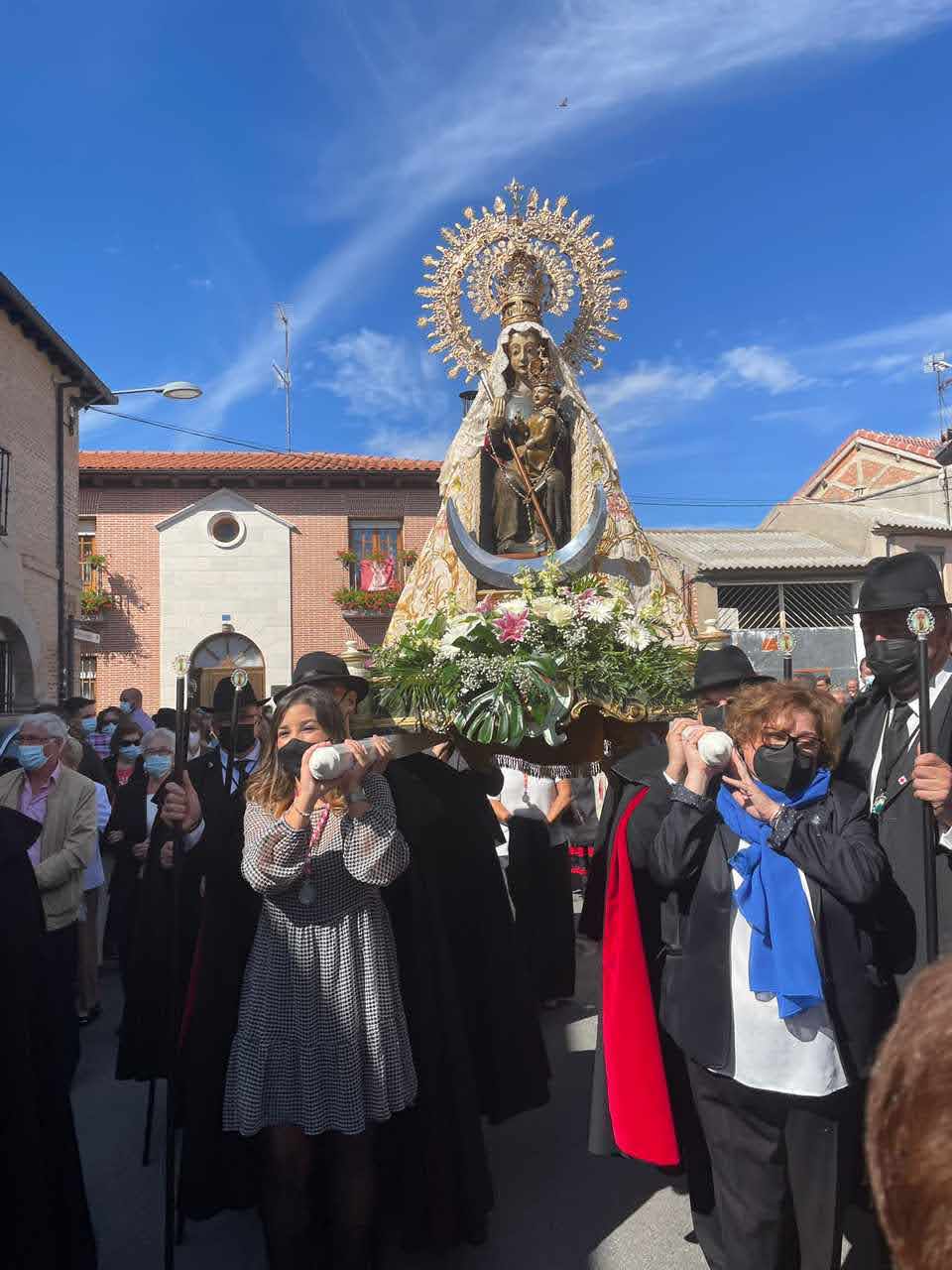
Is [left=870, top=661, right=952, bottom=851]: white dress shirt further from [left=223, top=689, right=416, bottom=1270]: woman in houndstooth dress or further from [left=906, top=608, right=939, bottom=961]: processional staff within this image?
[left=223, top=689, right=416, bottom=1270]: woman in houndstooth dress

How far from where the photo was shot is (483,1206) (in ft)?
10.1

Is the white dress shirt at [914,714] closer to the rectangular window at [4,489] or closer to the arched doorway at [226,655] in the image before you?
the rectangular window at [4,489]

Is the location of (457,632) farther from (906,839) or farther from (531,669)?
(906,839)

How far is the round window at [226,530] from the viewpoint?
22.6 metres

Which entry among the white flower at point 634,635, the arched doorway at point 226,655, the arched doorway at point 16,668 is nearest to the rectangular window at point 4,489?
the arched doorway at point 16,668

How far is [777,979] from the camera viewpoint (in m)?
2.39

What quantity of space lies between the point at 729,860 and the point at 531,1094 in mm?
1511

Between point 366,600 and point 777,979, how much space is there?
20.3 meters

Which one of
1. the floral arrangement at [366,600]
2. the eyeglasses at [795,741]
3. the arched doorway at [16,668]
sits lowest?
the eyeglasses at [795,741]

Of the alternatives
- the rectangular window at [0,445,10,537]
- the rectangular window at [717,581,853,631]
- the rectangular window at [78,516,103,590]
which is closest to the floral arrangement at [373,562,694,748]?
the rectangular window at [0,445,10,537]

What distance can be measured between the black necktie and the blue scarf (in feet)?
1.69

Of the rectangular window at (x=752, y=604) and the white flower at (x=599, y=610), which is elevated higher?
the rectangular window at (x=752, y=604)

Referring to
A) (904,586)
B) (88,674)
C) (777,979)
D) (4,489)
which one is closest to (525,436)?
(904,586)

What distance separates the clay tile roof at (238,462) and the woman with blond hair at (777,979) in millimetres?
20740
